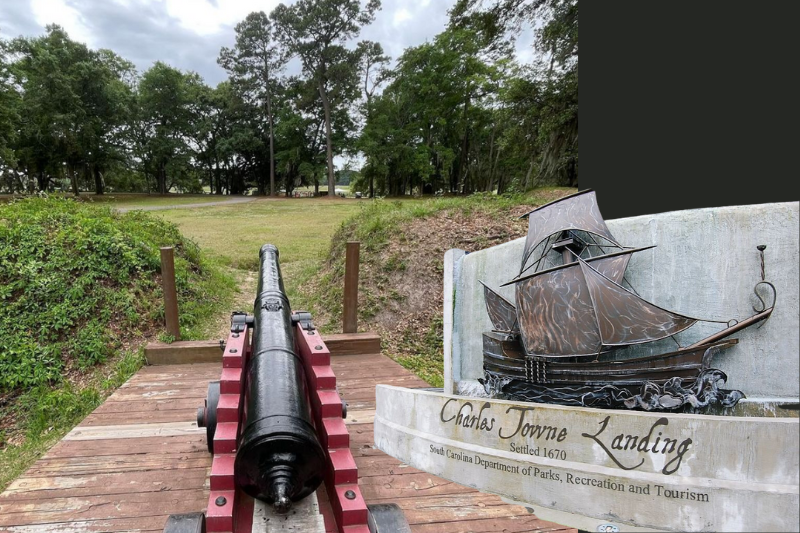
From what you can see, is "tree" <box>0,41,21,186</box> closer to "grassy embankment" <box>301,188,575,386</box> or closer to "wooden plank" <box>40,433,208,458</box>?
"grassy embankment" <box>301,188,575,386</box>

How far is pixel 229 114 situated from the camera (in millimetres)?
27125

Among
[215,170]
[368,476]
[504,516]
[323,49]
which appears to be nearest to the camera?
[504,516]

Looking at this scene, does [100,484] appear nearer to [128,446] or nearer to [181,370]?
[128,446]

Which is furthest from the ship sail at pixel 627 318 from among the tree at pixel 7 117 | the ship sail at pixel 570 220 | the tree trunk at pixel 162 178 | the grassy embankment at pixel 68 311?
the tree trunk at pixel 162 178

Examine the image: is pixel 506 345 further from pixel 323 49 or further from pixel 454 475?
pixel 323 49

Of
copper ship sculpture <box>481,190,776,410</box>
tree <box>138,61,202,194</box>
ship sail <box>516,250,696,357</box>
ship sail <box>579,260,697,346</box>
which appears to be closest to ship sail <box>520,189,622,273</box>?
copper ship sculpture <box>481,190,776,410</box>

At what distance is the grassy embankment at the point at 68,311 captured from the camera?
388 cm

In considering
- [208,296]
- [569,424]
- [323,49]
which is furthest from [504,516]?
[323,49]

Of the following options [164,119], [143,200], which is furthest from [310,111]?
[164,119]

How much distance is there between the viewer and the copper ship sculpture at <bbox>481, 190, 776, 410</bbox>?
4.72 feet

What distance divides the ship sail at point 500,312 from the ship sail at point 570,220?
0.69 ft

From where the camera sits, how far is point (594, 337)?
1529 mm

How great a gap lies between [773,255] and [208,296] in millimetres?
5923

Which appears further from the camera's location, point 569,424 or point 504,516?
point 504,516
